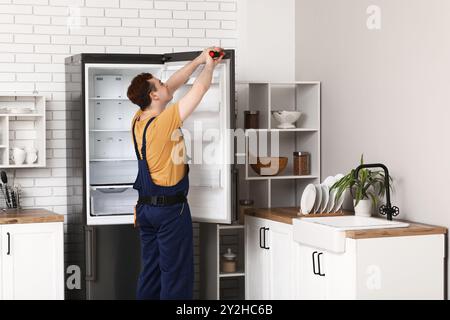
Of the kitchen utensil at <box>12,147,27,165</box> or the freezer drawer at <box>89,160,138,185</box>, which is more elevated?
the kitchen utensil at <box>12,147,27,165</box>

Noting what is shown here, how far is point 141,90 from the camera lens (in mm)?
4773

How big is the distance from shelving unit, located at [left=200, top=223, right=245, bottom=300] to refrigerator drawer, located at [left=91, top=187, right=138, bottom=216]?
618 mm

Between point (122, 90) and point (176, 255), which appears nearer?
point (176, 255)

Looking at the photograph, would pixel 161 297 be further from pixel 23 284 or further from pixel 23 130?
pixel 23 130

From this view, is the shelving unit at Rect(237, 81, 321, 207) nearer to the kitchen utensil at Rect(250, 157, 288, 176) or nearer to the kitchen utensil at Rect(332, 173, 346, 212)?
the kitchen utensil at Rect(250, 157, 288, 176)

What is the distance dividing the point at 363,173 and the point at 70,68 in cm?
226

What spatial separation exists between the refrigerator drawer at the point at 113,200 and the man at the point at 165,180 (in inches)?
31.1

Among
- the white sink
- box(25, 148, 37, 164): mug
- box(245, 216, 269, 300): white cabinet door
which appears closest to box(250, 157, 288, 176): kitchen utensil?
box(245, 216, 269, 300): white cabinet door

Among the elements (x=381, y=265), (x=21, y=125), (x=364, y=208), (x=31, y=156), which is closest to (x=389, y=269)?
(x=381, y=265)

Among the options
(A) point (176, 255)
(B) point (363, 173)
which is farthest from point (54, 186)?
(B) point (363, 173)

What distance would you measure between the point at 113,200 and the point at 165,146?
1.16 metres

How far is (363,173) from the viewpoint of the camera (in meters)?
4.90

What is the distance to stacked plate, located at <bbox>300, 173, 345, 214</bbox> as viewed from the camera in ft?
16.6

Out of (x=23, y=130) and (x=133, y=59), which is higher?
(x=133, y=59)
